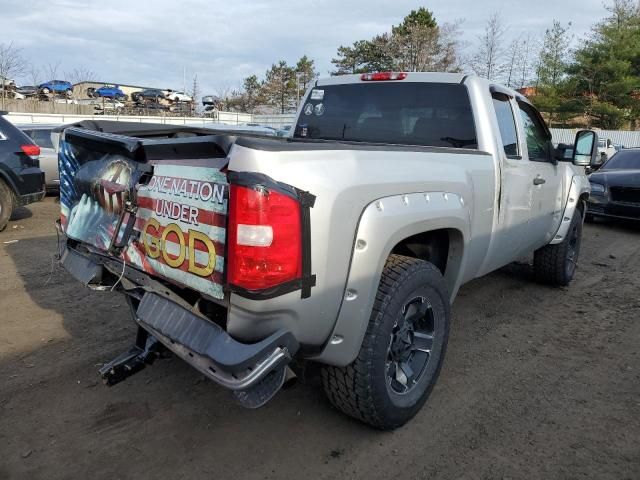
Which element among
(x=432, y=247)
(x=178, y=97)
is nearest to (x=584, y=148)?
(x=432, y=247)

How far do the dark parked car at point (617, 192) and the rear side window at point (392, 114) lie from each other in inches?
270

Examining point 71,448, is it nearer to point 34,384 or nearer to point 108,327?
point 34,384

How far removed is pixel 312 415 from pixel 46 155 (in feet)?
33.1

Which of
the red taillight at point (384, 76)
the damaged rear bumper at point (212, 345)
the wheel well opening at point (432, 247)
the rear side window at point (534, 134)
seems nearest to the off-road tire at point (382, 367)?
the wheel well opening at point (432, 247)

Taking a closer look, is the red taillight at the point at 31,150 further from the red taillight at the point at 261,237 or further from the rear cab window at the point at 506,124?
the red taillight at the point at 261,237

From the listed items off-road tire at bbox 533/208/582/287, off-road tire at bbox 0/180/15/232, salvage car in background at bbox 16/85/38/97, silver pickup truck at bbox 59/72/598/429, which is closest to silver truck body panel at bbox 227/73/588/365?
silver pickup truck at bbox 59/72/598/429

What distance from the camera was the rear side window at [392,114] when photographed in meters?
3.73

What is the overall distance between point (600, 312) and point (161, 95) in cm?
4107

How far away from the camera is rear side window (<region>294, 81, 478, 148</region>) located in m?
3.73

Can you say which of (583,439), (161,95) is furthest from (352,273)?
(161,95)

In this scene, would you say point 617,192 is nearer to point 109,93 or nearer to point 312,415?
point 312,415

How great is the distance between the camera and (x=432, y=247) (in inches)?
129

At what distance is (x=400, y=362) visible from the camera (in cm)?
289

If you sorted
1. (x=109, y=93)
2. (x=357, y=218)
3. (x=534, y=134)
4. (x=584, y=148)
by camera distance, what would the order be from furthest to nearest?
1. (x=109, y=93)
2. (x=584, y=148)
3. (x=534, y=134)
4. (x=357, y=218)
